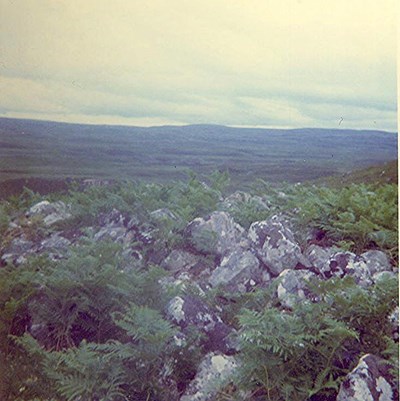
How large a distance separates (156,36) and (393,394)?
2.51 metres

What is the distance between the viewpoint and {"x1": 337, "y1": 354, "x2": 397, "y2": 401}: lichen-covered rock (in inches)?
139

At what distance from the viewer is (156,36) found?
398 centimetres

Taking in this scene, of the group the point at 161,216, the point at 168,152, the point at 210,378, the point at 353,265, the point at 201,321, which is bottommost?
the point at 210,378

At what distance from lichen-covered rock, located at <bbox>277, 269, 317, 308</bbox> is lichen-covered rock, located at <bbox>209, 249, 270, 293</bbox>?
0.43 feet

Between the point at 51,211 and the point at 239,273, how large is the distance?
1255 mm

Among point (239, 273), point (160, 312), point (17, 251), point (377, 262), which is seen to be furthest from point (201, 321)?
point (17, 251)

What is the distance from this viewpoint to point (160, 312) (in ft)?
12.8

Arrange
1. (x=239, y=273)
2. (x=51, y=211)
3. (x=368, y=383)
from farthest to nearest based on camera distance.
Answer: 1. (x=51, y=211)
2. (x=239, y=273)
3. (x=368, y=383)

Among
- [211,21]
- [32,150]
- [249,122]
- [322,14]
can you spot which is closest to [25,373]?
[32,150]

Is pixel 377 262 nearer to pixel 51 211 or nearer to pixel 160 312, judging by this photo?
pixel 160 312

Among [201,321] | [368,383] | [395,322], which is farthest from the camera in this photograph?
[201,321]

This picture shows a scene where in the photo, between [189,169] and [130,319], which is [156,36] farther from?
[130,319]

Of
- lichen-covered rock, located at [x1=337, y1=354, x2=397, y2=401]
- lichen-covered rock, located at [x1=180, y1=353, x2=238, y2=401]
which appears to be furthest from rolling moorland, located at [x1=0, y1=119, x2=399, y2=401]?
lichen-covered rock, located at [x1=337, y1=354, x2=397, y2=401]

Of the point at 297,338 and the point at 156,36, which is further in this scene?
the point at 156,36
